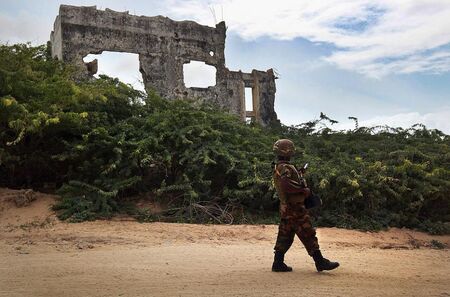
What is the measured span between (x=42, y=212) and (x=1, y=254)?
3273 millimetres

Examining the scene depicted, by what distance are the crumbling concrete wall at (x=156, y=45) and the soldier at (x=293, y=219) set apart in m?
13.5

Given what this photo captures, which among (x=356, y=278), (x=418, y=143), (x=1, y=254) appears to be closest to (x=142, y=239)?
(x=1, y=254)

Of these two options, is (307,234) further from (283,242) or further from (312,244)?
(283,242)

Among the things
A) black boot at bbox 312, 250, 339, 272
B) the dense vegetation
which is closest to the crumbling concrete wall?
the dense vegetation

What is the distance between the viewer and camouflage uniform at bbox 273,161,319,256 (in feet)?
19.5

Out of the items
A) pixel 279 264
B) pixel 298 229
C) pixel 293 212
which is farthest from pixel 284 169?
pixel 279 264

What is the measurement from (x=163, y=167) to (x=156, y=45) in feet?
35.3

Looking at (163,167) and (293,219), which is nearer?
(293,219)

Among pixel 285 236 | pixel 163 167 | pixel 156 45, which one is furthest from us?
pixel 156 45

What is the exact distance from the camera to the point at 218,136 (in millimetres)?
12828

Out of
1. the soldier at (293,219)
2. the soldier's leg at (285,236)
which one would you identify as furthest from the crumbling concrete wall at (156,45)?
the soldier's leg at (285,236)

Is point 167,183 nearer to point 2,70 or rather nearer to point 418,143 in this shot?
point 2,70

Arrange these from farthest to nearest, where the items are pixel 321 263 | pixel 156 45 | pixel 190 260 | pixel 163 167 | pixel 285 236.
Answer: pixel 156 45 < pixel 163 167 < pixel 190 260 < pixel 285 236 < pixel 321 263

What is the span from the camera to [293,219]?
19.6 ft
